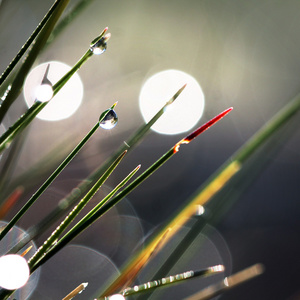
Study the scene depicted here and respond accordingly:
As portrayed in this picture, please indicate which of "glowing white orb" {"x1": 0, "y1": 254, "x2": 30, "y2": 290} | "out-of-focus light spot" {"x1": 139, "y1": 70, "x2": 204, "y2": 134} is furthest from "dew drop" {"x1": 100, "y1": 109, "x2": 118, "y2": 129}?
"out-of-focus light spot" {"x1": 139, "y1": 70, "x2": 204, "y2": 134}

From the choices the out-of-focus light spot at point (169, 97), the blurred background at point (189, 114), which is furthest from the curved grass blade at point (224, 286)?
the out-of-focus light spot at point (169, 97)

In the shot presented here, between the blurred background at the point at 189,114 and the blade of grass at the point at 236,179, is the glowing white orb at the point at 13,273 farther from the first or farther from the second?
the blurred background at the point at 189,114

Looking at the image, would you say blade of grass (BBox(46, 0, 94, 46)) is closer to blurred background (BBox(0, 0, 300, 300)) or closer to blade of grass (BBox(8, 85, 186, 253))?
blade of grass (BBox(8, 85, 186, 253))

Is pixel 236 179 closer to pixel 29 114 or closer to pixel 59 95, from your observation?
pixel 29 114

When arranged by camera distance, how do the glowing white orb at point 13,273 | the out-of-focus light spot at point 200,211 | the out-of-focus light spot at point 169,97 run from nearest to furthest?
the glowing white orb at point 13,273 → the out-of-focus light spot at point 200,211 → the out-of-focus light spot at point 169,97

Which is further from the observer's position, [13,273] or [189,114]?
[189,114]

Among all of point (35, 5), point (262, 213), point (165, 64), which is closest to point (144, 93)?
point (165, 64)

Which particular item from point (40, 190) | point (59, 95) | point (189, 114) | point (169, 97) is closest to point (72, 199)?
point (40, 190)
